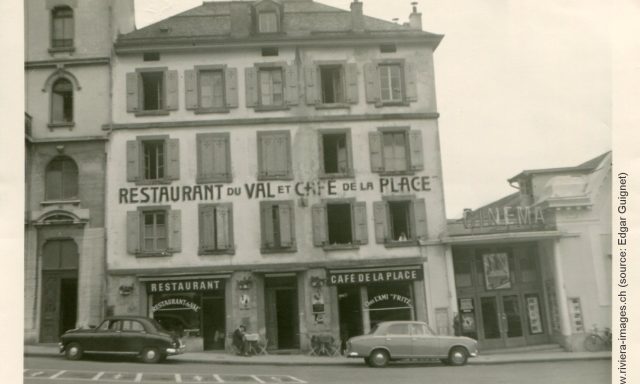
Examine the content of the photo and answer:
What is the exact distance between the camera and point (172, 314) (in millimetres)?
7242

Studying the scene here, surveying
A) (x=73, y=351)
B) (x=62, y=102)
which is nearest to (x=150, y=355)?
(x=73, y=351)

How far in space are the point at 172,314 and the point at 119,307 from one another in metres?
0.61

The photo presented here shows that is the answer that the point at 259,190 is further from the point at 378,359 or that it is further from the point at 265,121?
the point at 378,359

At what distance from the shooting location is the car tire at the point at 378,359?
6.77m

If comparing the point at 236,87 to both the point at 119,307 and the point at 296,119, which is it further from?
the point at 119,307

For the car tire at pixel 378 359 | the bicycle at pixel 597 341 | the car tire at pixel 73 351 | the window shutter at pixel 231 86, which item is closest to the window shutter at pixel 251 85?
the window shutter at pixel 231 86

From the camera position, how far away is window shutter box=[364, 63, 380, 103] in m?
7.91

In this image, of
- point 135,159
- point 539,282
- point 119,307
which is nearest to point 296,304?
point 119,307

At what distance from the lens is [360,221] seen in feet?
25.6

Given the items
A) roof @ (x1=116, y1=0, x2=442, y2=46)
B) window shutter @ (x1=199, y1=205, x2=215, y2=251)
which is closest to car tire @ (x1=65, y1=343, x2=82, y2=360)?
window shutter @ (x1=199, y1=205, x2=215, y2=251)

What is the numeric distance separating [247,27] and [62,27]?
2.21 metres

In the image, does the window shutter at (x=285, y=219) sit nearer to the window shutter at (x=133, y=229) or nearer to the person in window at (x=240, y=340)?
the person in window at (x=240, y=340)

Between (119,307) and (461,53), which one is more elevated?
(461,53)

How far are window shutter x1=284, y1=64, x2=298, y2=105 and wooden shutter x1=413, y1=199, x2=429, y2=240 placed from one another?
194 centimetres
